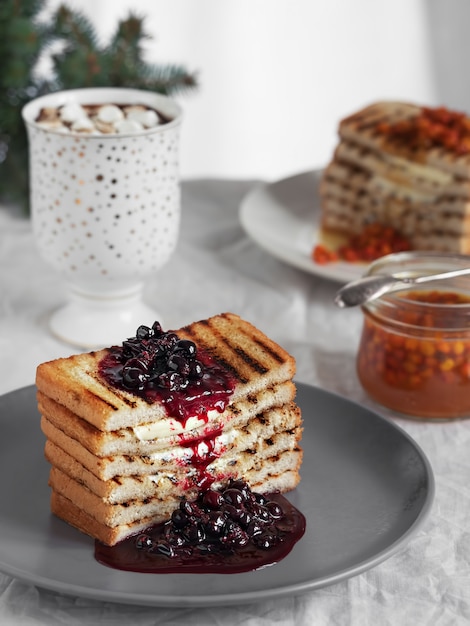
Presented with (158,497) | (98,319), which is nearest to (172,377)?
(158,497)

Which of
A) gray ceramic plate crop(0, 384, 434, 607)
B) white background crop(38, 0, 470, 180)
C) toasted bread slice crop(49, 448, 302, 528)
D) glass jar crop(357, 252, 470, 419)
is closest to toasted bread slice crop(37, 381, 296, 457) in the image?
toasted bread slice crop(49, 448, 302, 528)

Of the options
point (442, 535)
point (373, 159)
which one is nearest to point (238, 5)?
point (373, 159)

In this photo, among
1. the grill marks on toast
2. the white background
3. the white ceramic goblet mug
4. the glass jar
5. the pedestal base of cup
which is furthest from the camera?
the white background

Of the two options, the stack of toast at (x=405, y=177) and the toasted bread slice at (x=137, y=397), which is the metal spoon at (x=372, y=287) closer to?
the toasted bread slice at (x=137, y=397)

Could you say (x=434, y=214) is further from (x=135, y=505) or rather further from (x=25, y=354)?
(x=135, y=505)

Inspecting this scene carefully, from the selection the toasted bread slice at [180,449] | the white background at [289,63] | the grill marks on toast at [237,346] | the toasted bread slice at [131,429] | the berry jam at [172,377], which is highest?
the berry jam at [172,377]

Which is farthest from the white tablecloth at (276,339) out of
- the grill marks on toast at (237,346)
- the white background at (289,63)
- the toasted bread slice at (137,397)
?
the white background at (289,63)

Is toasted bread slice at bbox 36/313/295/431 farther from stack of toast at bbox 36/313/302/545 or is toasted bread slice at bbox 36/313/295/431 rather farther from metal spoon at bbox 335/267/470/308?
metal spoon at bbox 335/267/470/308
